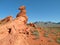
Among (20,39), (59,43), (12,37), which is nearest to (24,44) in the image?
(20,39)

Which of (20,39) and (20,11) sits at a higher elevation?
(20,11)

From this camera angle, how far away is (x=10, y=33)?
962 cm

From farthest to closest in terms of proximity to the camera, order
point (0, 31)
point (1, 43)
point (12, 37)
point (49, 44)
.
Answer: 1. point (49, 44)
2. point (0, 31)
3. point (12, 37)
4. point (1, 43)

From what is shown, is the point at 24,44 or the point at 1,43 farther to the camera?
the point at 24,44

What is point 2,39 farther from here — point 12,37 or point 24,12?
point 24,12

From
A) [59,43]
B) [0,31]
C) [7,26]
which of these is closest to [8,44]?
[0,31]

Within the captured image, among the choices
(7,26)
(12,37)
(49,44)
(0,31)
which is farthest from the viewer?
(49,44)

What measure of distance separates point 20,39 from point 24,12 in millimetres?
10227

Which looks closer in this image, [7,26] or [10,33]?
[10,33]

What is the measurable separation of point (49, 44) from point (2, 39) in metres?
11.3

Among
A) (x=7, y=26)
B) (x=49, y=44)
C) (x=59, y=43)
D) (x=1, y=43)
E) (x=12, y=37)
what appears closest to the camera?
(x=1, y=43)

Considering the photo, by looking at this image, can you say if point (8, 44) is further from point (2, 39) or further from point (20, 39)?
point (20, 39)

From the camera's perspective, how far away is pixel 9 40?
8.84 meters

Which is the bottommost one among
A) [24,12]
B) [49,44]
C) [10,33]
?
[49,44]
